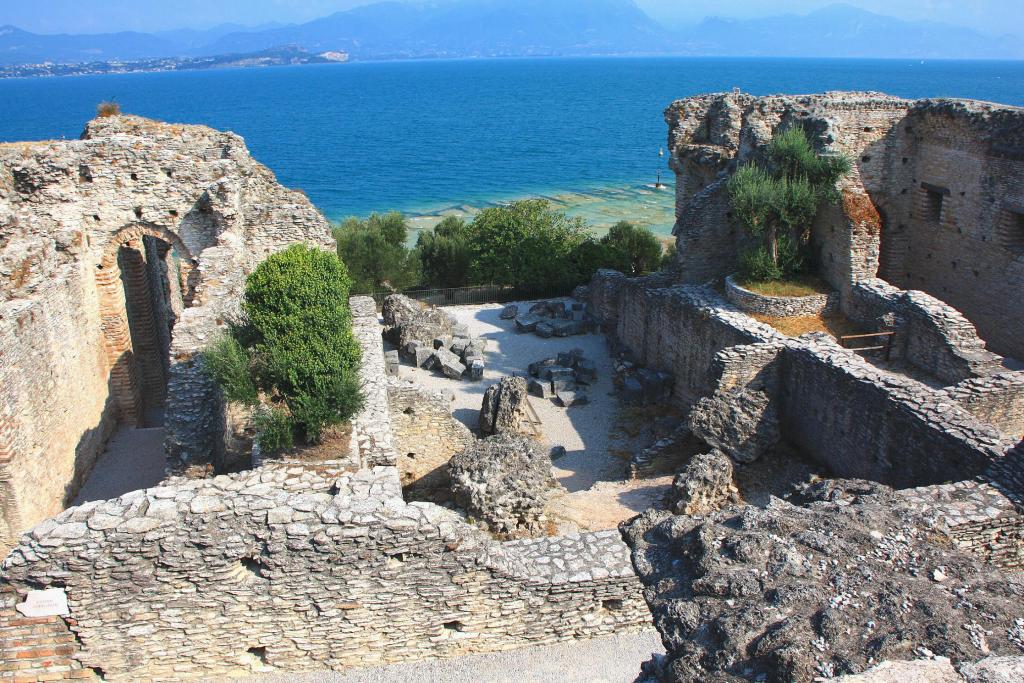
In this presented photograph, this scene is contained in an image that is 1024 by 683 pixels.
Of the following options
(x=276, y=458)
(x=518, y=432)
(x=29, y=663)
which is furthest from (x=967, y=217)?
(x=29, y=663)

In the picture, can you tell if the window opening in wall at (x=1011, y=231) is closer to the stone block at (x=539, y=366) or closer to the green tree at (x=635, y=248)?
the stone block at (x=539, y=366)

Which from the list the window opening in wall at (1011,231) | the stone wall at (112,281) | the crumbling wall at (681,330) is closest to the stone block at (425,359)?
the stone wall at (112,281)

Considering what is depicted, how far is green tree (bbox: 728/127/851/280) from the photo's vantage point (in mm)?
16906

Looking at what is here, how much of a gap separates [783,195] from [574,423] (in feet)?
20.1

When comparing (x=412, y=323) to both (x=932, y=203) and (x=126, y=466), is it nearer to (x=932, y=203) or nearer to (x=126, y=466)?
(x=126, y=466)

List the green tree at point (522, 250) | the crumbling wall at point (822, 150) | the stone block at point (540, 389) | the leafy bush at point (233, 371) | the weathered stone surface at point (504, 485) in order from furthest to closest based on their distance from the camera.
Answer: the green tree at point (522, 250) → the stone block at point (540, 389) → the crumbling wall at point (822, 150) → the weathered stone surface at point (504, 485) → the leafy bush at point (233, 371)

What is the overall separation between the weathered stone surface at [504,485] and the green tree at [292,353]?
6.77ft

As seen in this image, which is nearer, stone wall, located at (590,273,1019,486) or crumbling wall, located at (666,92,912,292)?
stone wall, located at (590,273,1019,486)

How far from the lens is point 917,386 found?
1105 cm

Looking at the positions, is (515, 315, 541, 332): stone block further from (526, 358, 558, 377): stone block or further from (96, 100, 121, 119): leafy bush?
(96, 100, 121, 119): leafy bush

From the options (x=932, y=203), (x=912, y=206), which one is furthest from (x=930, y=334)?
(x=912, y=206)

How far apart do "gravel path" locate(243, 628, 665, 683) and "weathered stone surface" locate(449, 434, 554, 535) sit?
3155 millimetres

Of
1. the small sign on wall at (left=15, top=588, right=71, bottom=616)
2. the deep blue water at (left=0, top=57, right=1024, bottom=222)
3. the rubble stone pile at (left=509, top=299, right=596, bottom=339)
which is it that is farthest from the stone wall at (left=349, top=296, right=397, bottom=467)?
the deep blue water at (left=0, top=57, right=1024, bottom=222)

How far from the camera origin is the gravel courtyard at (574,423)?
12070mm
